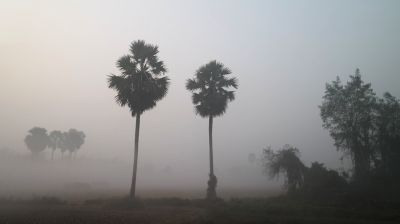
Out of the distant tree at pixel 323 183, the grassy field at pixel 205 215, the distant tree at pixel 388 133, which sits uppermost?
the distant tree at pixel 388 133

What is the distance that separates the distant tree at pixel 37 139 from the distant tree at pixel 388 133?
90364 mm

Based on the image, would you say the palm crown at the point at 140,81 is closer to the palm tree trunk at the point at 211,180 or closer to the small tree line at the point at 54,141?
the palm tree trunk at the point at 211,180

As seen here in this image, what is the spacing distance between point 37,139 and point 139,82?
75.5m

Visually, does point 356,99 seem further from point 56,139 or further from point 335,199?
point 56,139

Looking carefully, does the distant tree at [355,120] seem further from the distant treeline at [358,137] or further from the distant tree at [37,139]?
the distant tree at [37,139]

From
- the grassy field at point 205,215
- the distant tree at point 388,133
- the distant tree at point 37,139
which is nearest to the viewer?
the grassy field at point 205,215

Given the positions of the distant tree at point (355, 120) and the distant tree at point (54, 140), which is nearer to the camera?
the distant tree at point (355, 120)

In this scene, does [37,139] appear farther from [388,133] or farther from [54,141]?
[388,133]

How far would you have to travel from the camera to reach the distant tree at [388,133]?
43312 mm

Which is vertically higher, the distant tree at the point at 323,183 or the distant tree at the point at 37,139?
the distant tree at the point at 37,139

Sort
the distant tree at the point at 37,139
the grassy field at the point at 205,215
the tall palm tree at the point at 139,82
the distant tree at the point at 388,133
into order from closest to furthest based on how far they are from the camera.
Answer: the grassy field at the point at 205,215 < the tall palm tree at the point at 139,82 < the distant tree at the point at 388,133 < the distant tree at the point at 37,139

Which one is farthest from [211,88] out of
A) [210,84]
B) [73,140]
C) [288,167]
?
[73,140]

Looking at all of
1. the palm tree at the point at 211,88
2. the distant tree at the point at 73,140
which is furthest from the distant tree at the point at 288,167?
the distant tree at the point at 73,140

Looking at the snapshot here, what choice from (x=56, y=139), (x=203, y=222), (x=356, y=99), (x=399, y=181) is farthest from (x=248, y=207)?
(x=56, y=139)
